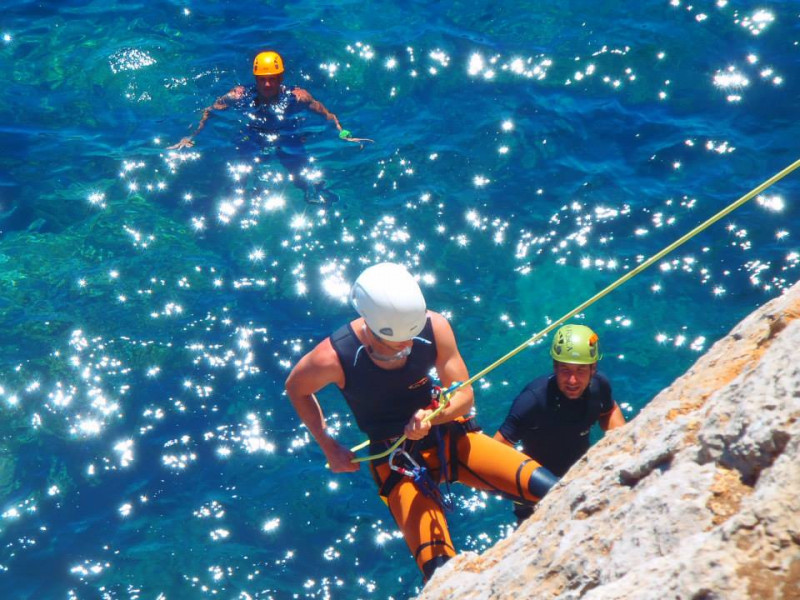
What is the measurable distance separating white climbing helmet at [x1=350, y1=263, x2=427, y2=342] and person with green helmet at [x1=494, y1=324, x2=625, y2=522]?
4.92ft

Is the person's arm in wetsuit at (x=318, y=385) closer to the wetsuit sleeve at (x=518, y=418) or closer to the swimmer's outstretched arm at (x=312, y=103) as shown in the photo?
the wetsuit sleeve at (x=518, y=418)

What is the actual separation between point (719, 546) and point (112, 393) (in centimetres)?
745

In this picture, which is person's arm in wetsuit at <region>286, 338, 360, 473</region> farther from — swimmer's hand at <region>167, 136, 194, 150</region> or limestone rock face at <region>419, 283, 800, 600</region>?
swimmer's hand at <region>167, 136, 194, 150</region>

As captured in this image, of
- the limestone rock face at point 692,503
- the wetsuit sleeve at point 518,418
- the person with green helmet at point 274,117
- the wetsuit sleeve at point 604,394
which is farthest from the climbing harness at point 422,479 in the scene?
the person with green helmet at point 274,117

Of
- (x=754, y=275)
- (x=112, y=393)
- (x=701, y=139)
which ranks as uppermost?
(x=701, y=139)

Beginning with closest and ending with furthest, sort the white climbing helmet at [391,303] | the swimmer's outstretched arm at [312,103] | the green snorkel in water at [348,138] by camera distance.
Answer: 1. the white climbing helmet at [391,303]
2. the green snorkel in water at [348,138]
3. the swimmer's outstretched arm at [312,103]

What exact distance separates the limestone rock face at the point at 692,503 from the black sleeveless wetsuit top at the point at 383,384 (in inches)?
74.7

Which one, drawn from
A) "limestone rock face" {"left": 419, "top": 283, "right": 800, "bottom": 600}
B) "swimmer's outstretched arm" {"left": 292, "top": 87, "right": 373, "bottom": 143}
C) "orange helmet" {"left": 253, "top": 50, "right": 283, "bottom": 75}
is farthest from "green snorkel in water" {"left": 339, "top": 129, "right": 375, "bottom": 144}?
"limestone rock face" {"left": 419, "top": 283, "right": 800, "bottom": 600}

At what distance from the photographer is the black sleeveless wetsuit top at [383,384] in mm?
5578

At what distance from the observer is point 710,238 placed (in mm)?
9359

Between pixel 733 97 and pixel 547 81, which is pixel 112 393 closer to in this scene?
pixel 547 81

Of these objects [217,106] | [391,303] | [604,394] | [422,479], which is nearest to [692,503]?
[391,303]

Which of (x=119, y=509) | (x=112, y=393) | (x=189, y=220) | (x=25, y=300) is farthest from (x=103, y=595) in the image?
(x=189, y=220)

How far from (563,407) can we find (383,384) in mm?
1597
